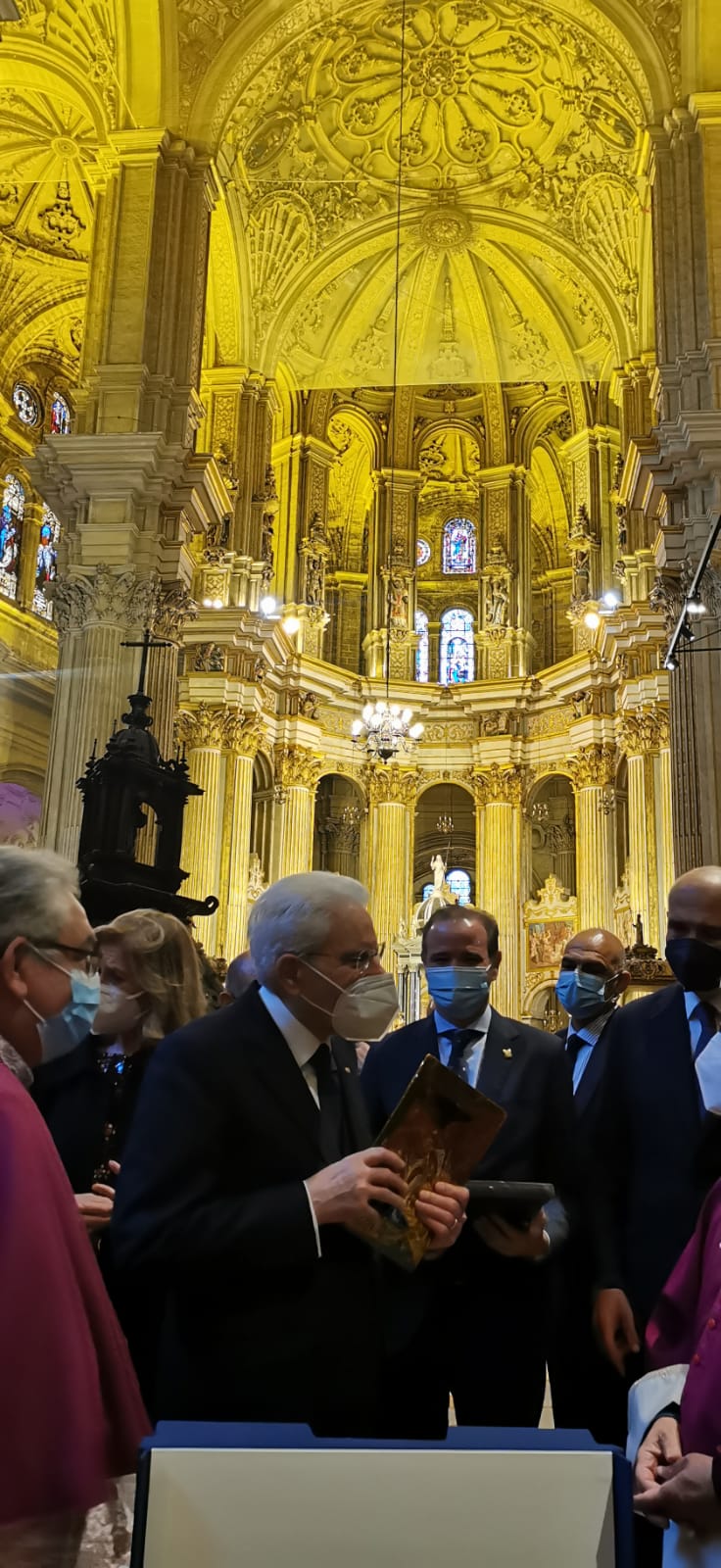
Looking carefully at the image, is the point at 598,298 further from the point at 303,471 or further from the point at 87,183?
the point at 87,183

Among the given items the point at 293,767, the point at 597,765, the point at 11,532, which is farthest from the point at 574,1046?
the point at 11,532

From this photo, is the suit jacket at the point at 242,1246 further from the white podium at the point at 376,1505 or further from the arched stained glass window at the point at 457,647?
the arched stained glass window at the point at 457,647

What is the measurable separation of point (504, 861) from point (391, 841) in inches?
84.0

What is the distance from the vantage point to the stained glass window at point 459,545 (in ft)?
92.3

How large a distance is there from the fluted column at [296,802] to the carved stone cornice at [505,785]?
3.37 metres

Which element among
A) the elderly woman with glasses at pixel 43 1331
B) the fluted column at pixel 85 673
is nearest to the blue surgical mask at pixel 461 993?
the elderly woman with glasses at pixel 43 1331

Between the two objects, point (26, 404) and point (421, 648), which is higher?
point (26, 404)

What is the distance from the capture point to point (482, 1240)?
2.84 m

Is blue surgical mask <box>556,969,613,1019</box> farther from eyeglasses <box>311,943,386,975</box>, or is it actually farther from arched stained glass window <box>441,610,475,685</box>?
arched stained glass window <box>441,610,475,685</box>

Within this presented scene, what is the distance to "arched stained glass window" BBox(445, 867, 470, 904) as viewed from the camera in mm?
26109

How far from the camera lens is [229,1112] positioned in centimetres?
229

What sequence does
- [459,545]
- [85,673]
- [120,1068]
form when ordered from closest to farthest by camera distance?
[120,1068], [85,673], [459,545]

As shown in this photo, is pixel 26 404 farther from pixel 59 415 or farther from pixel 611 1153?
pixel 611 1153

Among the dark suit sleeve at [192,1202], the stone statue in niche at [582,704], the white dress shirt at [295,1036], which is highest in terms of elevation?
the stone statue in niche at [582,704]
